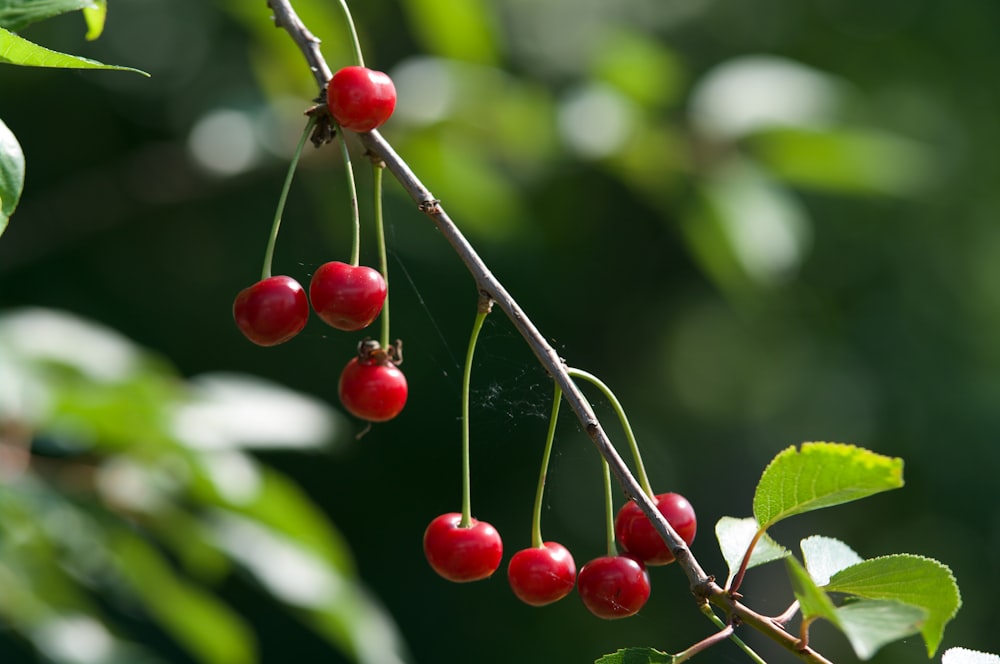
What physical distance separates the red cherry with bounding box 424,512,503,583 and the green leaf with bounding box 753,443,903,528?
0.36 meters

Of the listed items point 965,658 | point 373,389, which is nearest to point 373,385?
point 373,389

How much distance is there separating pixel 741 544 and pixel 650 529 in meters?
0.12

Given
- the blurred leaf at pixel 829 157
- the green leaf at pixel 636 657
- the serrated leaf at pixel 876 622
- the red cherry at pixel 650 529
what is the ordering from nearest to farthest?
the serrated leaf at pixel 876 622 < the green leaf at pixel 636 657 < the red cherry at pixel 650 529 < the blurred leaf at pixel 829 157

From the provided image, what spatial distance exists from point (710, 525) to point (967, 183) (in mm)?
3424

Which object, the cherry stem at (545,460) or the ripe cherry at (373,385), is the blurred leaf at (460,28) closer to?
the ripe cherry at (373,385)

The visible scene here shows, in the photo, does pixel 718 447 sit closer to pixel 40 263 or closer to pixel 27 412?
pixel 40 263

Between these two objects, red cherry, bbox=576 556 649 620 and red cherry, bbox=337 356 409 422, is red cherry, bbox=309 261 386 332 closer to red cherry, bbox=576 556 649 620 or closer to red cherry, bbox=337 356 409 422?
red cherry, bbox=337 356 409 422

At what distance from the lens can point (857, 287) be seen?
9062 millimetres

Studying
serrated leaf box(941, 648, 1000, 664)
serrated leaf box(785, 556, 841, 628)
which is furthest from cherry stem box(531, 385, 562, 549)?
serrated leaf box(941, 648, 1000, 664)

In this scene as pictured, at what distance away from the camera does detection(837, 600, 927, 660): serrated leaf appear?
0.93 metres

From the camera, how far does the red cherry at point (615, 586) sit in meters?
1.33

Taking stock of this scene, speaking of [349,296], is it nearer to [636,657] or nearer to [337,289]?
[337,289]

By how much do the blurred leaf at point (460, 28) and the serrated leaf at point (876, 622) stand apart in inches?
86.8

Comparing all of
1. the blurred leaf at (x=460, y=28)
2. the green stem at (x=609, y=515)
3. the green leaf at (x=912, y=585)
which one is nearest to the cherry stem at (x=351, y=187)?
the green stem at (x=609, y=515)
